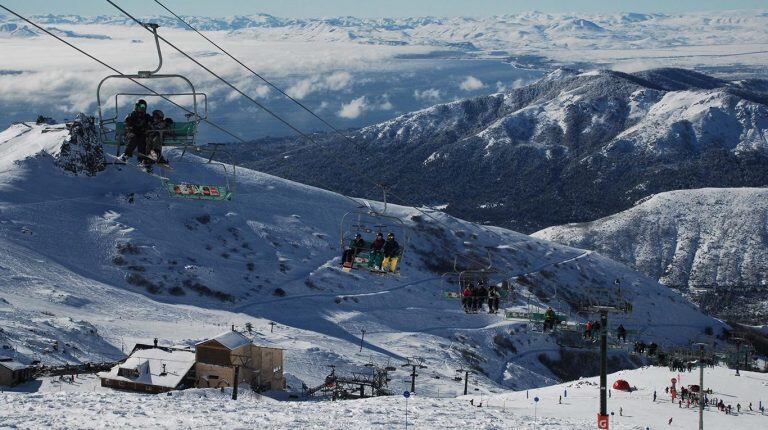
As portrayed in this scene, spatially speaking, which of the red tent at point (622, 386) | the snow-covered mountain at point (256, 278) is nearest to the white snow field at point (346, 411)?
the red tent at point (622, 386)

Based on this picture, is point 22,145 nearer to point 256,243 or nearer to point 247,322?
point 256,243

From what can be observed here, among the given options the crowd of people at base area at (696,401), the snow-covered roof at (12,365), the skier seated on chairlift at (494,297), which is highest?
the skier seated on chairlift at (494,297)

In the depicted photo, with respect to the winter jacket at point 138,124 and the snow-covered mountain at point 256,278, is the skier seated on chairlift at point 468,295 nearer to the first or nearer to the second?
the winter jacket at point 138,124

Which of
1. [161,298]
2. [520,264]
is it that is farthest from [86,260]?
[520,264]

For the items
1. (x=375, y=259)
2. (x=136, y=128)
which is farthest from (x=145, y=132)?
(x=375, y=259)

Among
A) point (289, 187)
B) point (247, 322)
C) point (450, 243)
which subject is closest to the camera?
point (247, 322)

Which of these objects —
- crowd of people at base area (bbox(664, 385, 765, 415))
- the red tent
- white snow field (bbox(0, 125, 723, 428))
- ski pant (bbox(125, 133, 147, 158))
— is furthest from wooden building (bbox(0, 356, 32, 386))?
crowd of people at base area (bbox(664, 385, 765, 415))

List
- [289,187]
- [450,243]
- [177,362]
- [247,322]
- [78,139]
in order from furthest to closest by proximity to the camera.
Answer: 1. [289,187]
2. [450,243]
3. [78,139]
4. [247,322]
5. [177,362]
